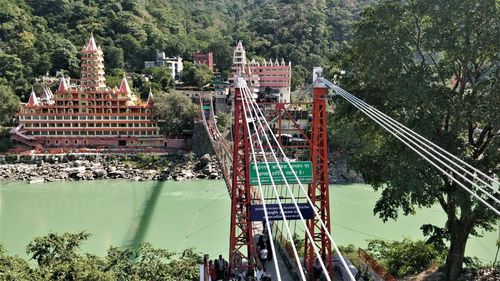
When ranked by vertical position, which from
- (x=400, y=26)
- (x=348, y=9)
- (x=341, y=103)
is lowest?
(x=341, y=103)

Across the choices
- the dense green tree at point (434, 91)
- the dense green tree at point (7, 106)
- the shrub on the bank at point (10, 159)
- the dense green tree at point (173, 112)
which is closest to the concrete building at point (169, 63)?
the dense green tree at point (173, 112)

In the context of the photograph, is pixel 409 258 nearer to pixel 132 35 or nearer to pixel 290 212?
pixel 290 212

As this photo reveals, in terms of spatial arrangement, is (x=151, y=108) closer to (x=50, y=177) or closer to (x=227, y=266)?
(x=50, y=177)

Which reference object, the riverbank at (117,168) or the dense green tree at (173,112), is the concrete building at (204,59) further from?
the riverbank at (117,168)

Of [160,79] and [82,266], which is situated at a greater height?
[160,79]

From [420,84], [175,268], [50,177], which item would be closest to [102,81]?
[50,177]

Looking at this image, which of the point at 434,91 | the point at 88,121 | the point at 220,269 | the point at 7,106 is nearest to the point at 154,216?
the point at 220,269
